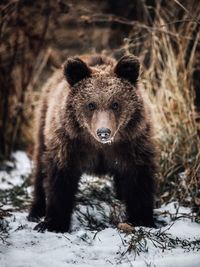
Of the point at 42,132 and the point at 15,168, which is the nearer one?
the point at 42,132

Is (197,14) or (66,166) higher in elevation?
(197,14)

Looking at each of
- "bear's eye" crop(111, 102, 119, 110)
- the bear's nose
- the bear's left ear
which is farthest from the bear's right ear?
the bear's nose

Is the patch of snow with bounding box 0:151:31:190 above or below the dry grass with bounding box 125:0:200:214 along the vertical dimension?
below

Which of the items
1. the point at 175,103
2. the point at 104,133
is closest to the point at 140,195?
the point at 104,133

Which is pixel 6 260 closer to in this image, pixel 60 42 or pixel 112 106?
pixel 112 106

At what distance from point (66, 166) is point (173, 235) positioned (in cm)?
111

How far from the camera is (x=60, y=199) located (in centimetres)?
457

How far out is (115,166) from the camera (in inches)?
185

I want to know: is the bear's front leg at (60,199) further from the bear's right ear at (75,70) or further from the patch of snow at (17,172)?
the patch of snow at (17,172)

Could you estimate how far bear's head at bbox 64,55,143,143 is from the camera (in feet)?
14.4

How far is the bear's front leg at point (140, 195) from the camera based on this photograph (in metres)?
4.63

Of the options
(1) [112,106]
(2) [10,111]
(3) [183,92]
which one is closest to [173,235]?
(1) [112,106]

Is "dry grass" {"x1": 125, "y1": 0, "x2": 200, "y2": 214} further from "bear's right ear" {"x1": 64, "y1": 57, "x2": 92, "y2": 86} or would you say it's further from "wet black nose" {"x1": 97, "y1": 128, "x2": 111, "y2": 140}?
"wet black nose" {"x1": 97, "y1": 128, "x2": 111, "y2": 140}

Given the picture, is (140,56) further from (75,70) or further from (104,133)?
(104,133)
